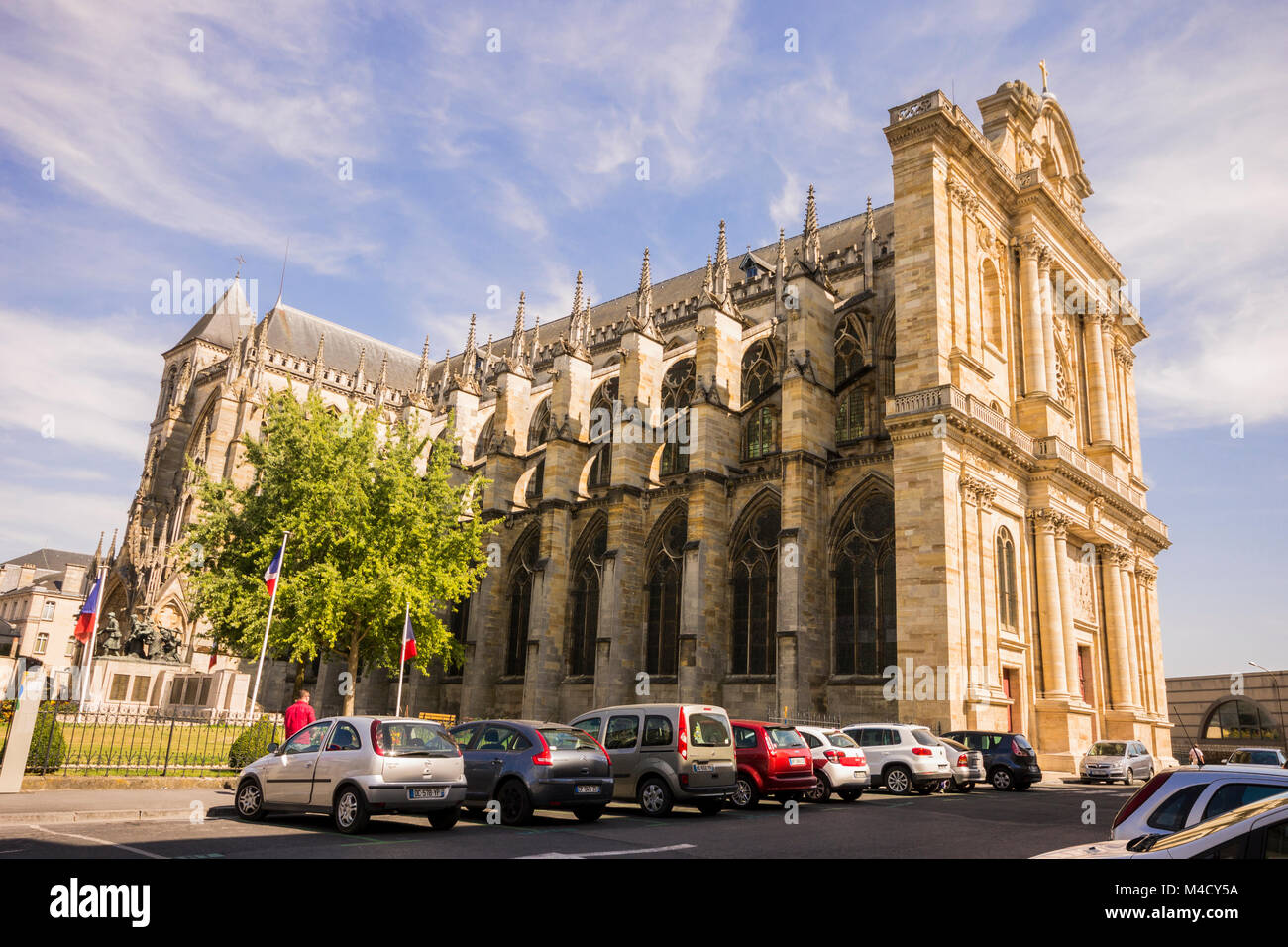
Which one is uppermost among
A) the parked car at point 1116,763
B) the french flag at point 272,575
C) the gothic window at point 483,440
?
the gothic window at point 483,440

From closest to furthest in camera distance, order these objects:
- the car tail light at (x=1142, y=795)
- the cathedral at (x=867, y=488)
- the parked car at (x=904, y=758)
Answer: the car tail light at (x=1142, y=795)
the parked car at (x=904, y=758)
the cathedral at (x=867, y=488)

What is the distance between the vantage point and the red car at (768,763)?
15070mm

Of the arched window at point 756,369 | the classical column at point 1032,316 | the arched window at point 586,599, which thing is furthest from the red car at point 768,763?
the arched window at point 756,369

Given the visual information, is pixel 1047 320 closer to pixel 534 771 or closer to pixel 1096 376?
pixel 1096 376

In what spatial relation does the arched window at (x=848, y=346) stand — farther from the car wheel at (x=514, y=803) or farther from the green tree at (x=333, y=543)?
the car wheel at (x=514, y=803)

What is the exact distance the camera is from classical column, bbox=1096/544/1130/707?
103 feet

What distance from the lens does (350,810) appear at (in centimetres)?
1041

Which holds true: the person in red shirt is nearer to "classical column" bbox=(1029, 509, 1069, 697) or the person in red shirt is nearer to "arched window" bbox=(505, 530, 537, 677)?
"arched window" bbox=(505, 530, 537, 677)

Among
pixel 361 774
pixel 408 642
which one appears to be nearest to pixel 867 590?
pixel 408 642

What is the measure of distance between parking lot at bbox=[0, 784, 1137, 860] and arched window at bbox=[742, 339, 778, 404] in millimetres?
21804

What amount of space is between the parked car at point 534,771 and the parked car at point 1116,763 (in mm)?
16568

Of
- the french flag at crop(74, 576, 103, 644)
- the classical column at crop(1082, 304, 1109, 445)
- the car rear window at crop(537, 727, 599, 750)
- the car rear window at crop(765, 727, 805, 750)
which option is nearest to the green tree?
the french flag at crop(74, 576, 103, 644)

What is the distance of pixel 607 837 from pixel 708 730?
3.61m

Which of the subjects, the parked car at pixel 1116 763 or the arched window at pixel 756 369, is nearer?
the parked car at pixel 1116 763
